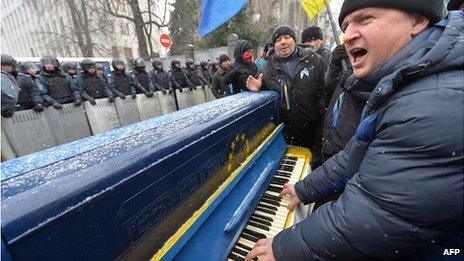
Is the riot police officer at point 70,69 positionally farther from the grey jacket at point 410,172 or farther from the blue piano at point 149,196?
the grey jacket at point 410,172

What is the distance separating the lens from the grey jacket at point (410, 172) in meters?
0.82

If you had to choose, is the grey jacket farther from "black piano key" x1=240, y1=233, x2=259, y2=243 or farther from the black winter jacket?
the black winter jacket

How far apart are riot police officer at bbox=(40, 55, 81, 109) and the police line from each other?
0.47 m

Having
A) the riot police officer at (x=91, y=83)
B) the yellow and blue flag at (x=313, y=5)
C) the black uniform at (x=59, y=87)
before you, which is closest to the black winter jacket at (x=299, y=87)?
the yellow and blue flag at (x=313, y=5)

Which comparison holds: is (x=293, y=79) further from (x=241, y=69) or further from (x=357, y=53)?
(x=241, y=69)

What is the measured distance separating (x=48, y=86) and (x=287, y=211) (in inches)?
302

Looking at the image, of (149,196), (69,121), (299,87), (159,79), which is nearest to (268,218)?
(149,196)

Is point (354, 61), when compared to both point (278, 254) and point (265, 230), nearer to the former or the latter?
point (278, 254)

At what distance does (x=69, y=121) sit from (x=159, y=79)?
4.08 m

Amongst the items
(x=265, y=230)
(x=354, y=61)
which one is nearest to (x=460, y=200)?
(x=354, y=61)

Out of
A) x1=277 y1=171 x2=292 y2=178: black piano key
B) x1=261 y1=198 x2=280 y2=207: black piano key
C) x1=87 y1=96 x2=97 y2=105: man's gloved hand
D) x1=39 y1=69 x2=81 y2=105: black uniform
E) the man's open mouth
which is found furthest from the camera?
x1=87 y1=96 x2=97 y2=105: man's gloved hand

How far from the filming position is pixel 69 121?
6820 millimetres

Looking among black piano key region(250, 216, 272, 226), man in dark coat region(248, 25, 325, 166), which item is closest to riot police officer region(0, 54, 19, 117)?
man in dark coat region(248, 25, 325, 166)

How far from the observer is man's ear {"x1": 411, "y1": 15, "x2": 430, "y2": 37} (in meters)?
1.21
